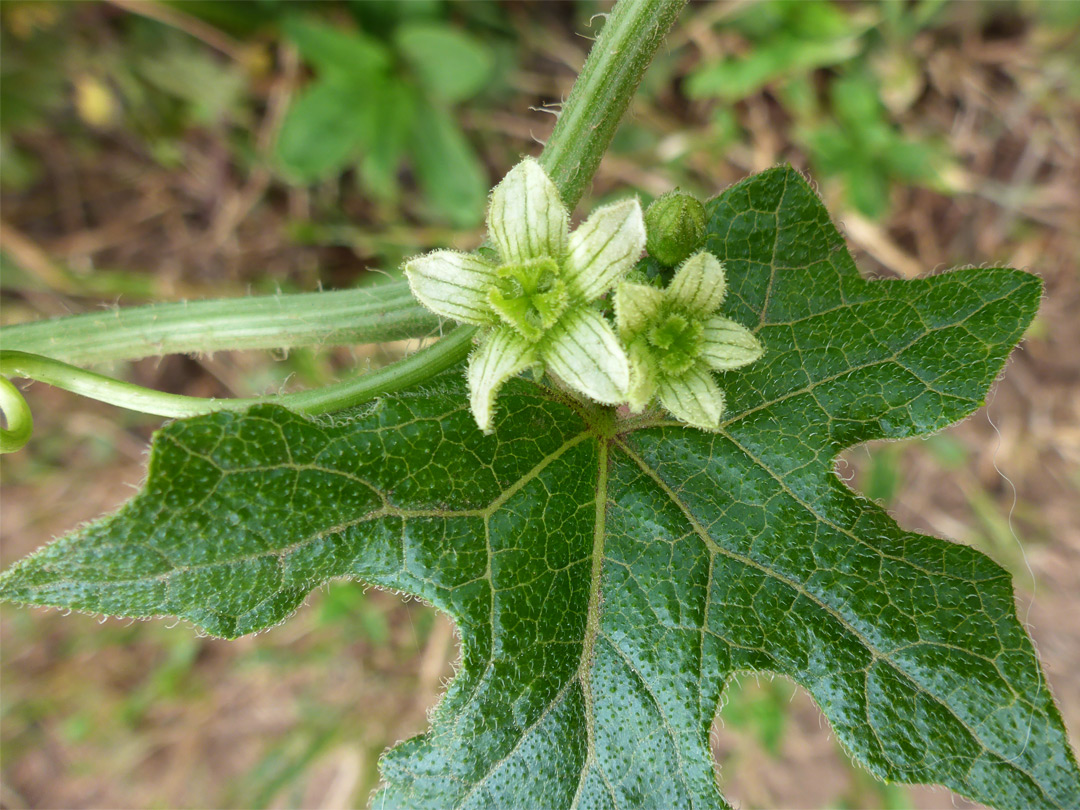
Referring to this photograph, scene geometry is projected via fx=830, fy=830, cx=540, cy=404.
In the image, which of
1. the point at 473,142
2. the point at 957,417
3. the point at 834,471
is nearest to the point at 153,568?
the point at 834,471

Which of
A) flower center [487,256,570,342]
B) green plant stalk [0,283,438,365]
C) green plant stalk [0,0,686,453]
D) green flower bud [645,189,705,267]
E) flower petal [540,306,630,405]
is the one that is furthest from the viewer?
green plant stalk [0,283,438,365]

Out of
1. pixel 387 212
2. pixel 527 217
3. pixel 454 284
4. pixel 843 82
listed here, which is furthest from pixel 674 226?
pixel 843 82

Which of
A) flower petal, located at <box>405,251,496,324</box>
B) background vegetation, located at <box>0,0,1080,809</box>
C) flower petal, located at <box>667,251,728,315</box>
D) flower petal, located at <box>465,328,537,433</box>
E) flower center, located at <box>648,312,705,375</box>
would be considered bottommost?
background vegetation, located at <box>0,0,1080,809</box>

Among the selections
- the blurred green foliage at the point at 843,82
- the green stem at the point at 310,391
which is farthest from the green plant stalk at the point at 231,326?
the blurred green foliage at the point at 843,82

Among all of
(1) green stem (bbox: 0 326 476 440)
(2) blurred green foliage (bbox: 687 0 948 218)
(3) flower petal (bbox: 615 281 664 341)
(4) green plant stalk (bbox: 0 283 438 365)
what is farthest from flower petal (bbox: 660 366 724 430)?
(2) blurred green foliage (bbox: 687 0 948 218)

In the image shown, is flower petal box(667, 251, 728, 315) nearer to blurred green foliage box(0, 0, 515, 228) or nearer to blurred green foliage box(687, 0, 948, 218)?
blurred green foliage box(0, 0, 515, 228)

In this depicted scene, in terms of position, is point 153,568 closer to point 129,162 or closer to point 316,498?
point 316,498
